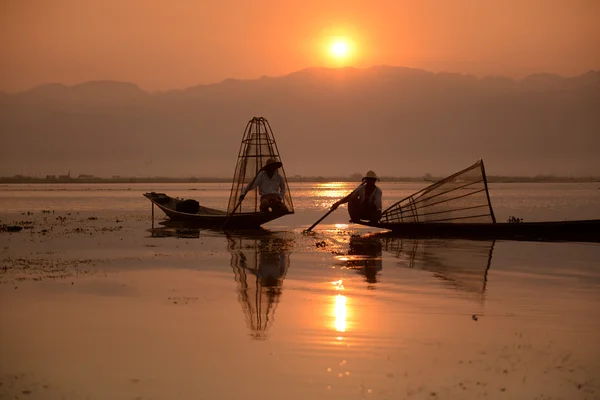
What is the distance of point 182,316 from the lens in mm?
9688

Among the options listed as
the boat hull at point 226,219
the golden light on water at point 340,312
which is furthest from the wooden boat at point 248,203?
the golden light on water at point 340,312

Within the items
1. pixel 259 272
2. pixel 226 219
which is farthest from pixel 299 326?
pixel 226 219

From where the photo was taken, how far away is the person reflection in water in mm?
13961

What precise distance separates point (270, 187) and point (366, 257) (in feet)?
22.7

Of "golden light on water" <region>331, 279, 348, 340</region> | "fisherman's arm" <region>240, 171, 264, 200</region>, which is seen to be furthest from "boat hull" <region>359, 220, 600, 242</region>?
"golden light on water" <region>331, 279, 348, 340</region>

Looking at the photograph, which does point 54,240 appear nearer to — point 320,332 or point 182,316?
point 182,316

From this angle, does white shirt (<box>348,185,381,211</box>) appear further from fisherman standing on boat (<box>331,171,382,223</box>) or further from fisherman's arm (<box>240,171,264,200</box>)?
fisherman's arm (<box>240,171,264,200</box>)

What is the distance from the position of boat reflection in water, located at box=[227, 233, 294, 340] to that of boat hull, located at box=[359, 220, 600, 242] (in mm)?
3794

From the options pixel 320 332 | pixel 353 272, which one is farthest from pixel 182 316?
pixel 353 272

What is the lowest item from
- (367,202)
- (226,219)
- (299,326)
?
(299,326)

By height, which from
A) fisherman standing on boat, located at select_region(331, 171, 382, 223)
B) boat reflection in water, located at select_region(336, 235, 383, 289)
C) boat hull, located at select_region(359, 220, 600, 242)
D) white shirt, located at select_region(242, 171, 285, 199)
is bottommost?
boat reflection in water, located at select_region(336, 235, 383, 289)

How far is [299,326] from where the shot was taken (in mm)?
8914

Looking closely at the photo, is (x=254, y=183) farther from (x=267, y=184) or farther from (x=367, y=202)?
(x=367, y=202)

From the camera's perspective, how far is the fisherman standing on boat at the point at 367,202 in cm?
2189
